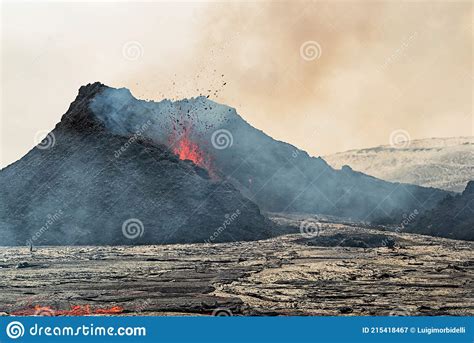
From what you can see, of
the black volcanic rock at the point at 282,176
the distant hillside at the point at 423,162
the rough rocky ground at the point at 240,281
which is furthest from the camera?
the distant hillside at the point at 423,162

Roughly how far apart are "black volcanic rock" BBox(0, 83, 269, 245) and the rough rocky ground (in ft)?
17.0

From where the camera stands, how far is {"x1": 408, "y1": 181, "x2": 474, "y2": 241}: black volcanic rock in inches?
1666

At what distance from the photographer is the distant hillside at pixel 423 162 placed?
139000mm

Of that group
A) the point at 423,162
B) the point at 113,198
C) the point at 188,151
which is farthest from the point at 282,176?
the point at 423,162

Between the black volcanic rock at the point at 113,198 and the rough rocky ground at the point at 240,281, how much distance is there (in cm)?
518

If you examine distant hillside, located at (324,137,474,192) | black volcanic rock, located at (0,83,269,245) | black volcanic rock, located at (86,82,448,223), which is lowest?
black volcanic rock, located at (0,83,269,245)

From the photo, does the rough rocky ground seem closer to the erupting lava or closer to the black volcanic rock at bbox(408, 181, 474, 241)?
the black volcanic rock at bbox(408, 181, 474, 241)

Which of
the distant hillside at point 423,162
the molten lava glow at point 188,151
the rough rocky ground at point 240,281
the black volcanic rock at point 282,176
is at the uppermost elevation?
the distant hillside at point 423,162

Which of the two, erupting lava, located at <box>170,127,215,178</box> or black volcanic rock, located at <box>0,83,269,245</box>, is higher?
erupting lava, located at <box>170,127,215,178</box>

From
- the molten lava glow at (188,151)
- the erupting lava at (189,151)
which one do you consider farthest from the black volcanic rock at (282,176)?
the molten lava glow at (188,151)

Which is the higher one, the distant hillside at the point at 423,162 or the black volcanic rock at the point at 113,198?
the distant hillside at the point at 423,162

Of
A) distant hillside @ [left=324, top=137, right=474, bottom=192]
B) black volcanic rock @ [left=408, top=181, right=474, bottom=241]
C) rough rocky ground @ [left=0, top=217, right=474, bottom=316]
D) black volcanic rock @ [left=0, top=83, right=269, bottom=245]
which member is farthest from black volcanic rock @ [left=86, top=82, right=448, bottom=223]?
distant hillside @ [left=324, top=137, right=474, bottom=192]

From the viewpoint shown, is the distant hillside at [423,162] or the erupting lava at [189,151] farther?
the distant hillside at [423,162]

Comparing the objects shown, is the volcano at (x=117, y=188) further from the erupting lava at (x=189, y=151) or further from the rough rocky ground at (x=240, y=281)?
the rough rocky ground at (x=240, y=281)
